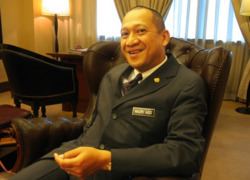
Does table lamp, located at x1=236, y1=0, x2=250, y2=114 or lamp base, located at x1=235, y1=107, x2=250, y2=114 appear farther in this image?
lamp base, located at x1=235, y1=107, x2=250, y2=114

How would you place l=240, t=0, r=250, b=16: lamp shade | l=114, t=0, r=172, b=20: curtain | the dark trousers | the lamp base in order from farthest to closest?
l=114, t=0, r=172, b=20: curtain → the lamp base → l=240, t=0, r=250, b=16: lamp shade → the dark trousers

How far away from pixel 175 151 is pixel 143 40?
47 centimetres

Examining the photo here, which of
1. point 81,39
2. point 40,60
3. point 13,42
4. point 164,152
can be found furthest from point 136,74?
point 13,42

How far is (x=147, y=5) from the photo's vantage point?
4.02 m

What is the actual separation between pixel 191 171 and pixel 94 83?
88cm

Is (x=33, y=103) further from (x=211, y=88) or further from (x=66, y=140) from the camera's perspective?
(x=211, y=88)

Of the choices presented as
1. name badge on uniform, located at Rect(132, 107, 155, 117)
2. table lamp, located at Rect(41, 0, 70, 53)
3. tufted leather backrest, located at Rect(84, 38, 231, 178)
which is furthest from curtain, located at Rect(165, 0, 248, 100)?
name badge on uniform, located at Rect(132, 107, 155, 117)

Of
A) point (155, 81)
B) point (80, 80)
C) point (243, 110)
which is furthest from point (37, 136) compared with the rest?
point (243, 110)

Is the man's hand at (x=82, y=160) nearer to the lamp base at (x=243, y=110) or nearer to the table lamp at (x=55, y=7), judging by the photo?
the lamp base at (x=243, y=110)

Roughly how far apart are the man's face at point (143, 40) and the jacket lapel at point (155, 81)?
0.05 metres

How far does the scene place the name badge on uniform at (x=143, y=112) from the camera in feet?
3.77

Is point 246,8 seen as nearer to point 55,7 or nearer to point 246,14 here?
point 246,14

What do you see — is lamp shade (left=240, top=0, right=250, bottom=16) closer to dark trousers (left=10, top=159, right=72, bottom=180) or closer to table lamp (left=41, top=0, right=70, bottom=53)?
table lamp (left=41, top=0, right=70, bottom=53)

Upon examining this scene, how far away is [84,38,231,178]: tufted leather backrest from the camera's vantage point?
125 centimetres
